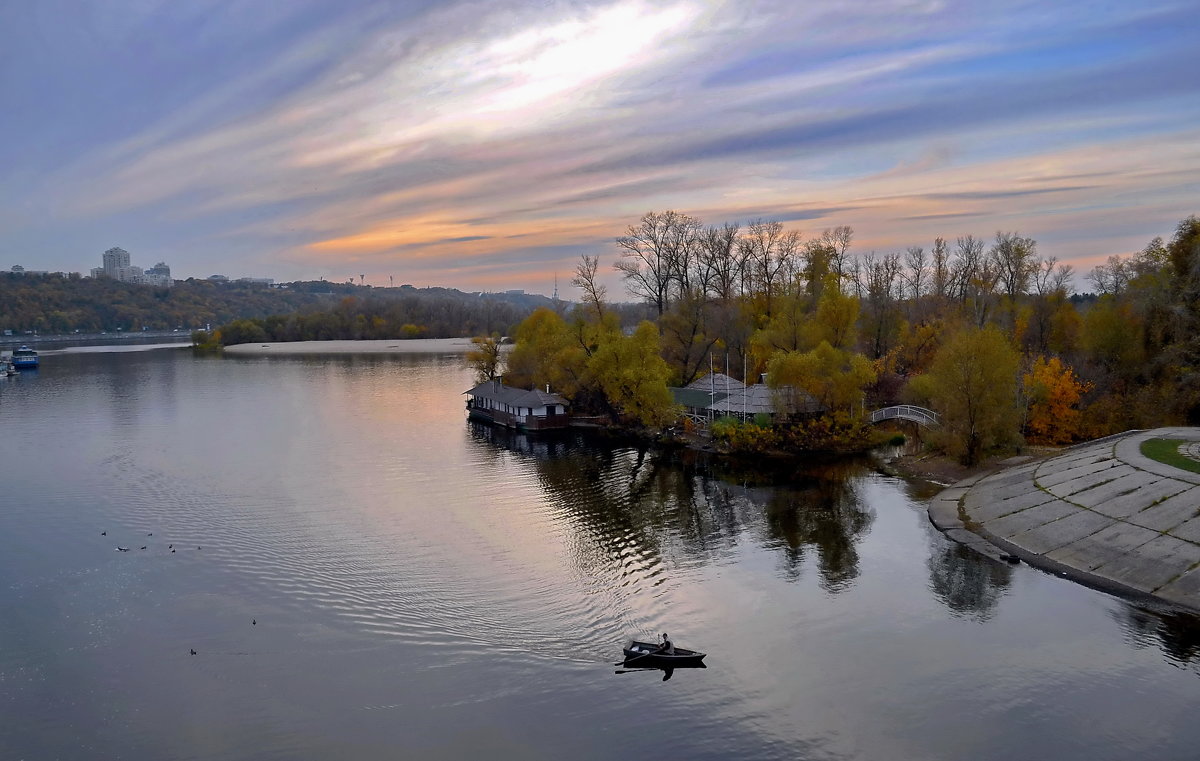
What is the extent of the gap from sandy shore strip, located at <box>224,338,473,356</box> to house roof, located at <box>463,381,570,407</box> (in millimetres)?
73452

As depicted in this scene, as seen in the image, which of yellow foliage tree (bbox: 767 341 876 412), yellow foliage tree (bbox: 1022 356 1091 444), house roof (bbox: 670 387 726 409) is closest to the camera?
yellow foliage tree (bbox: 1022 356 1091 444)

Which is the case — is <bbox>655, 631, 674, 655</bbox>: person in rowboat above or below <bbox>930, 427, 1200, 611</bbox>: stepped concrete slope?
below

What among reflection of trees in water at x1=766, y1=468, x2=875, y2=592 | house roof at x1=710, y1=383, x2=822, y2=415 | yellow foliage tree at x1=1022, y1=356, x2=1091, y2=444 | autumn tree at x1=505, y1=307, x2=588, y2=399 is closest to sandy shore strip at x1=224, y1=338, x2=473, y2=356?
autumn tree at x1=505, y1=307, x2=588, y2=399

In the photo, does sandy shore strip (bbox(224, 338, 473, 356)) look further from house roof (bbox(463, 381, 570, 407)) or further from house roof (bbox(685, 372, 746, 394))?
house roof (bbox(685, 372, 746, 394))

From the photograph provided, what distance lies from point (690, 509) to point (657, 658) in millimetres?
15285

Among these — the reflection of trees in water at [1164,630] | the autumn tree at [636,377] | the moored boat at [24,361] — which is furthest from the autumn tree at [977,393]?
the moored boat at [24,361]

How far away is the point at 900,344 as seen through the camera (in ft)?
216

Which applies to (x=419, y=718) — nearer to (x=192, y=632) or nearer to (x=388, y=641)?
(x=388, y=641)

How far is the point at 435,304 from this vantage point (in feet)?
631

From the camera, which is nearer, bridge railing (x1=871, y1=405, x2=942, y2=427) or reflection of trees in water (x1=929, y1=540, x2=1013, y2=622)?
reflection of trees in water (x1=929, y1=540, x2=1013, y2=622)

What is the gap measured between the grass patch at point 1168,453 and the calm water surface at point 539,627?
9.79 metres

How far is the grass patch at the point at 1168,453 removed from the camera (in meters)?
30.6

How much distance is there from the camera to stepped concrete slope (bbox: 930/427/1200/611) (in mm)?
24562

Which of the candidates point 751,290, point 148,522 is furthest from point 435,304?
point 148,522
